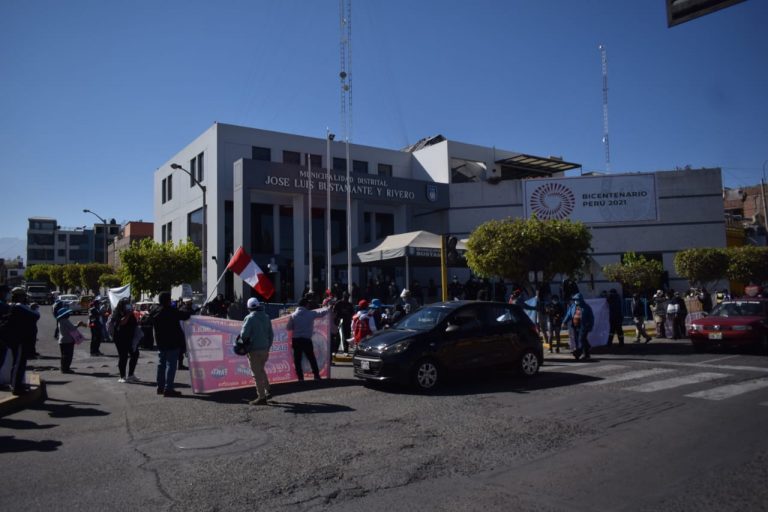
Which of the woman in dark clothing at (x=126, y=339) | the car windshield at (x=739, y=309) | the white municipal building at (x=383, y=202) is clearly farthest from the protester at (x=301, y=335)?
the white municipal building at (x=383, y=202)

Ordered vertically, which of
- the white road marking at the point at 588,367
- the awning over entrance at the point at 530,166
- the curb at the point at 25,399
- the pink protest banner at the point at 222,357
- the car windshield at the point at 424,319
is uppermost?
the awning over entrance at the point at 530,166

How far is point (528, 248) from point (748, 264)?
1932 centimetres

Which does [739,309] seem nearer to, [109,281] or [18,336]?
[18,336]

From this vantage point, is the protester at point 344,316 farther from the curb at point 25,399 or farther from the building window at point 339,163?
the building window at point 339,163

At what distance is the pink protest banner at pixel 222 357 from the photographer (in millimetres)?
9586

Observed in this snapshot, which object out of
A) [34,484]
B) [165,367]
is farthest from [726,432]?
[165,367]

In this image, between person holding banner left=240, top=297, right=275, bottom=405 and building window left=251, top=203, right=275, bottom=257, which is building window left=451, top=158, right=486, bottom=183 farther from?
person holding banner left=240, top=297, right=275, bottom=405

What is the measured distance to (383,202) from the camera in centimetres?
3369

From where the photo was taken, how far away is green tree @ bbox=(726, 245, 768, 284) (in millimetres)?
29609

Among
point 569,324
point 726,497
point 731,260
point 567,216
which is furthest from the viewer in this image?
point 567,216

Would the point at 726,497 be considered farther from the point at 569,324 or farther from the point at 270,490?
the point at 569,324

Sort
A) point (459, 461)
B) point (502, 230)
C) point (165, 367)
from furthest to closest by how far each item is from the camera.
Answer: point (502, 230), point (165, 367), point (459, 461)

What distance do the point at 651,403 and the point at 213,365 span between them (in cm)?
719

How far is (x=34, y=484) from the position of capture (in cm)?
515
